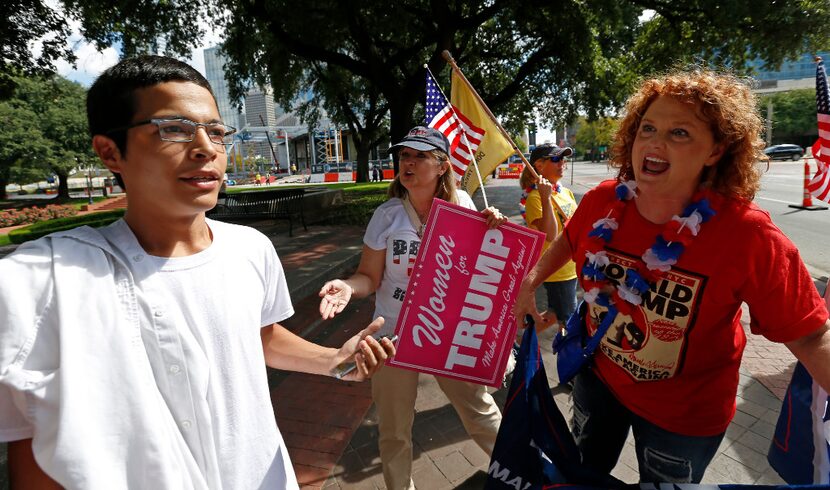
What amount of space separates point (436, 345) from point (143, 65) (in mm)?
1757

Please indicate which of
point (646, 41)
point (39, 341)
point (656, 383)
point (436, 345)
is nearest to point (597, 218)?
point (656, 383)

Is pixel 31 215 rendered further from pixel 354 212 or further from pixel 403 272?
pixel 403 272

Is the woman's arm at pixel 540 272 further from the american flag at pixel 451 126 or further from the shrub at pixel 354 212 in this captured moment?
the shrub at pixel 354 212

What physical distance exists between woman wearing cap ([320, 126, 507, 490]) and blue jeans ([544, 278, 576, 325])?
137 centimetres

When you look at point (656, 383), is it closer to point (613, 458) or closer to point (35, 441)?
point (613, 458)

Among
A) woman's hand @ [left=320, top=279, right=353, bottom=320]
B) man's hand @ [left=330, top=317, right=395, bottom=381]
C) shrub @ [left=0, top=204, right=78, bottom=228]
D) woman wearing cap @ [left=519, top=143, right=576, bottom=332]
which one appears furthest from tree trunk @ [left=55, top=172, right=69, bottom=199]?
man's hand @ [left=330, top=317, right=395, bottom=381]

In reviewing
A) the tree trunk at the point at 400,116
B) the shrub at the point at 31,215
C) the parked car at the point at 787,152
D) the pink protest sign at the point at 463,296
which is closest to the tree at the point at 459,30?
the tree trunk at the point at 400,116

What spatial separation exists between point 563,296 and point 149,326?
10.5 feet

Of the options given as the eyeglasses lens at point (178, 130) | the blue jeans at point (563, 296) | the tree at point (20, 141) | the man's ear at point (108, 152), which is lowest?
the blue jeans at point (563, 296)

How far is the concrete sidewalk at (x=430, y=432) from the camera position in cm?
285

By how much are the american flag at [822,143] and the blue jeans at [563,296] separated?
3.67 meters

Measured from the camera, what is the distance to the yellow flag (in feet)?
11.5

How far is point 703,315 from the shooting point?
160 centimetres

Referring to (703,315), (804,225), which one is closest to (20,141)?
(703,315)
